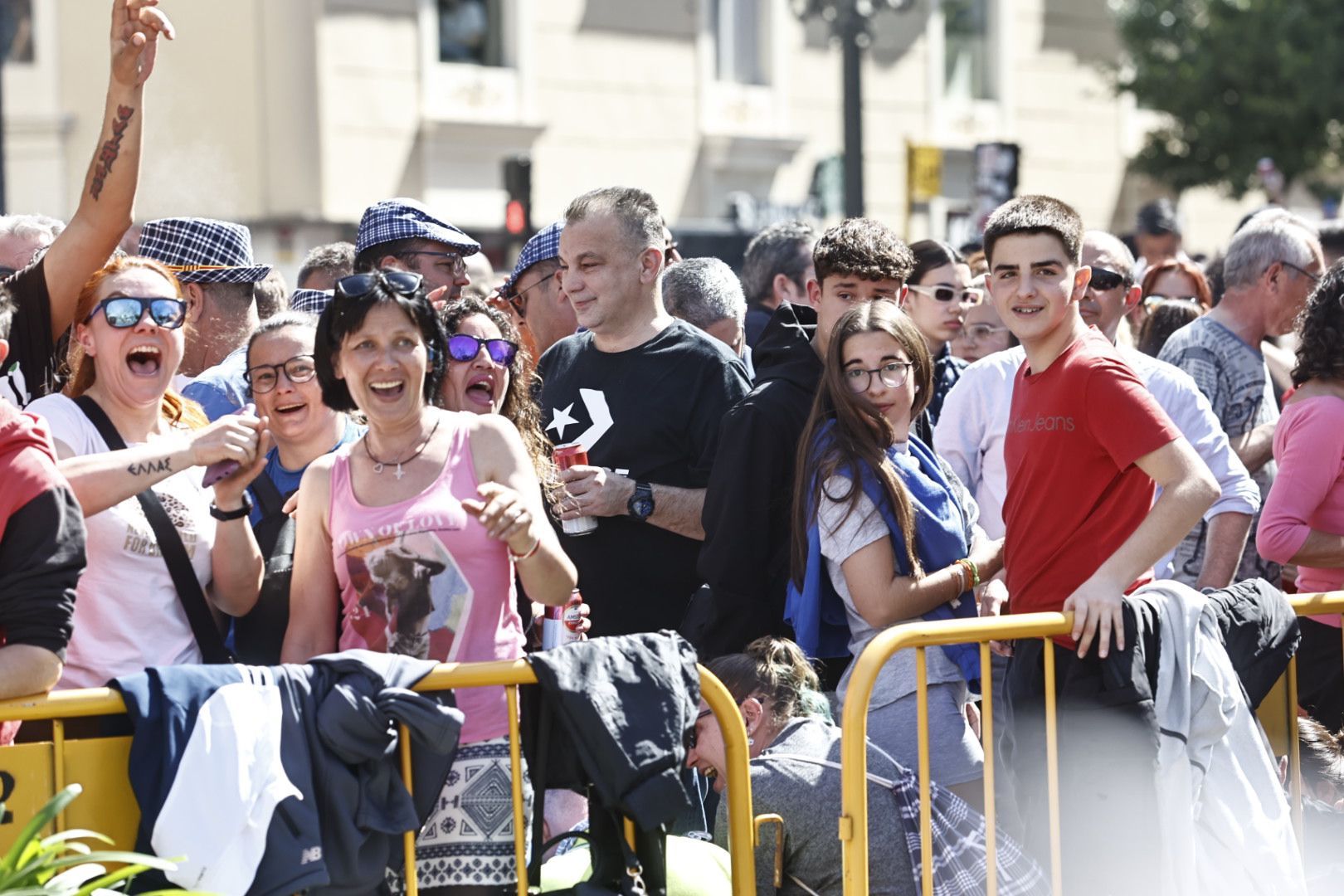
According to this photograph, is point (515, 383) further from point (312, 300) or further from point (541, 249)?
point (541, 249)

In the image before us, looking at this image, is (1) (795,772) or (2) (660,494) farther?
(2) (660,494)

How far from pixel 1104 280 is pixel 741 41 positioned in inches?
684

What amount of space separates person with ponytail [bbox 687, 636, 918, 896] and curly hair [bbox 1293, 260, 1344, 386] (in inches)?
72.8

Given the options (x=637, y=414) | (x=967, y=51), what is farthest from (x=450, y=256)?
(x=967, y=51)

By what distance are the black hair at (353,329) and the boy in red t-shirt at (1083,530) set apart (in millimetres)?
1432

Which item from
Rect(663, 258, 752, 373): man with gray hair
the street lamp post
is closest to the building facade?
the street lamp post

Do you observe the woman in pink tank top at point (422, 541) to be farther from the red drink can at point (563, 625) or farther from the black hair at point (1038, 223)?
the black hair at point (1038, 223)

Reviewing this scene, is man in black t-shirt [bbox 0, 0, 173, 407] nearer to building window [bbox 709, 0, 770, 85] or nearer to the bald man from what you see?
the bald man

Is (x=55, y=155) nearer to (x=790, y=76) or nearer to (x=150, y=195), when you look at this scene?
(x=150, y=195)

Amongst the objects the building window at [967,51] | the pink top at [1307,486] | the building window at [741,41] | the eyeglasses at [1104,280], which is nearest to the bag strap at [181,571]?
the pink top at [1307,486]

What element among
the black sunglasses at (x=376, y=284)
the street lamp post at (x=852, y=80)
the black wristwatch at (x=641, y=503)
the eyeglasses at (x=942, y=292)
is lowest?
the black wristwatch at (x=641, y=503)

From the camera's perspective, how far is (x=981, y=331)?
7273mm

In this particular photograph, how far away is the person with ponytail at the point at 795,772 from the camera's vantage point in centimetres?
395

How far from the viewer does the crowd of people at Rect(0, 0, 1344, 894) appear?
12.0ft
